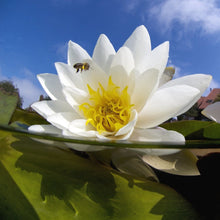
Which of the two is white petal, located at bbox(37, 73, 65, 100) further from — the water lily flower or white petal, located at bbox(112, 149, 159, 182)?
white petal, located at bbox(112, 149, 159, 182)

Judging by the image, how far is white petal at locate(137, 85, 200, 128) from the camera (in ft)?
0.63

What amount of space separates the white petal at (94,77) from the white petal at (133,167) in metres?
0.15

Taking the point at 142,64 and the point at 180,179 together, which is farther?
the point at 142,64

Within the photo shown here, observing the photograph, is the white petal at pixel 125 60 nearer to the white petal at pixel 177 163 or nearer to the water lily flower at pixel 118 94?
the water lily flower at pixel 118 94

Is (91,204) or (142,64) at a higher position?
(142,64)

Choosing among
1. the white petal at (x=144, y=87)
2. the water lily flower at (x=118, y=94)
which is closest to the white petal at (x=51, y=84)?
the water lily flower at (x=118, y=94)

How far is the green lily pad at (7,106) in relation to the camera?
10.1 inches

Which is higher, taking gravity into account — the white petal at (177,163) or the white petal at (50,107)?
the white petal at (50,107)

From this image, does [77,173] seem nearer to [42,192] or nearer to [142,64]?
[42,192]

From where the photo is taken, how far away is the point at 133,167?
0.47 ft

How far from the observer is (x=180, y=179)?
5.7 inches

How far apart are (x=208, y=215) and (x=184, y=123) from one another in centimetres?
9

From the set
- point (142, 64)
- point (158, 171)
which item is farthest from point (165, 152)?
point (142, 64)

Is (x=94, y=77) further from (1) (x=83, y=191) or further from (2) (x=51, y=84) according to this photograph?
(1) (x=83, y=191)
